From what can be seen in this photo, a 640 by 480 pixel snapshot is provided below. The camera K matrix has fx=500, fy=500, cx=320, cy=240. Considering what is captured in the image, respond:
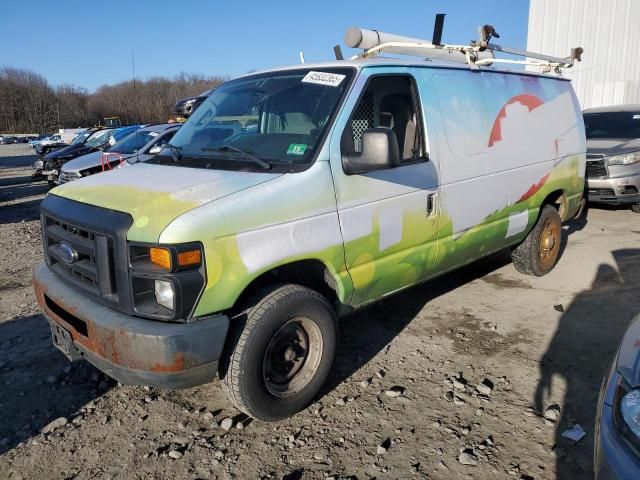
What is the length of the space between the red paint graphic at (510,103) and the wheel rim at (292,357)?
2368 millimetres

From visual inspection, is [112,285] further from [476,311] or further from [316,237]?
[476,311]

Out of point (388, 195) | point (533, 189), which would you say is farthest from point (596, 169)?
point (388, 195)

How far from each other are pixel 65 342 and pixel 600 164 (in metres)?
8.57

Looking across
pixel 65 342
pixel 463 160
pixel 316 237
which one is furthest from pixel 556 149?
pixel 65 342

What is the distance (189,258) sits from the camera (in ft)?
8.09

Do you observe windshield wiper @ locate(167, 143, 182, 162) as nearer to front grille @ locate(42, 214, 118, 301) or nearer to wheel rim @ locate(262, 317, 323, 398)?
front grille @ locate(42, 214, 118, 301)

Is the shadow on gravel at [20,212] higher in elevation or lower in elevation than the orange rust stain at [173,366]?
lower

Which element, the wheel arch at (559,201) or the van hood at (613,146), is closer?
the wheel arch at (559,201)

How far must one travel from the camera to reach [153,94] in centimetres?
6569

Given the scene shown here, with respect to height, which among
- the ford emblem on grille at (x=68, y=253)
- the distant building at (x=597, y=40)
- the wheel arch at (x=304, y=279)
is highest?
the distant building at (x=597, y=40)

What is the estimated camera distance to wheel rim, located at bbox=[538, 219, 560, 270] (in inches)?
214

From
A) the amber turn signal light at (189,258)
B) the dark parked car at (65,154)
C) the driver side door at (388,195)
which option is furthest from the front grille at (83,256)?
the dark parked car at (65,154)

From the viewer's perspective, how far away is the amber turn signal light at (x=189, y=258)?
2.45 meters

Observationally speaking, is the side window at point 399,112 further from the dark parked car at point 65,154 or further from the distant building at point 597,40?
the distant building at point 597,40
